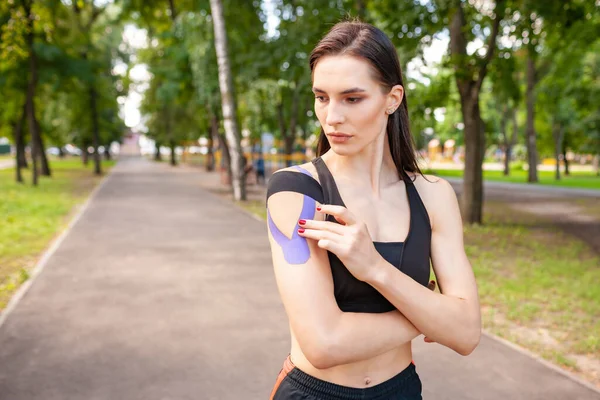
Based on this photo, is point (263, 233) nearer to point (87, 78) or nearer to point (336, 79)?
point (336, 79)

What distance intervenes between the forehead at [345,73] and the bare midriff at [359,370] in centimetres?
78

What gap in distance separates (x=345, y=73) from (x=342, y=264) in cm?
54

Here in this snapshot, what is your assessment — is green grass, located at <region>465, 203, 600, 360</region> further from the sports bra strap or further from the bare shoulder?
the sports bra strap

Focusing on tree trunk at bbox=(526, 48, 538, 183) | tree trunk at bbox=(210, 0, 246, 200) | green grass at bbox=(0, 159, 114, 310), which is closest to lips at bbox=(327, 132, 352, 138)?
green grass at bbox=(0, 159, 114, 310)

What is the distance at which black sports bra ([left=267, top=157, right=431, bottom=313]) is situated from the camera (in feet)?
Result: 5.51

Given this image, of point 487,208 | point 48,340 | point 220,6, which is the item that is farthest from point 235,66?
point 48,340

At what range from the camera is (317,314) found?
162cm

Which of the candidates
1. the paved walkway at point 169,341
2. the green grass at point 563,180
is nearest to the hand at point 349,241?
the paved walkway at point 169,341

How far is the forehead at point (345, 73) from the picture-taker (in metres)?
1.65

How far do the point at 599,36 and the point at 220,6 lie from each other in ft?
34.6

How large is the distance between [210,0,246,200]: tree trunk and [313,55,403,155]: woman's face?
16.4 metres

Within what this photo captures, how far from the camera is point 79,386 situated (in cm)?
466

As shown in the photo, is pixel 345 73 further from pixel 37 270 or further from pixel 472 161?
pixel 472 161

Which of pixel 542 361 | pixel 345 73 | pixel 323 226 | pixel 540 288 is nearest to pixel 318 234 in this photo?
pixel 323 226
